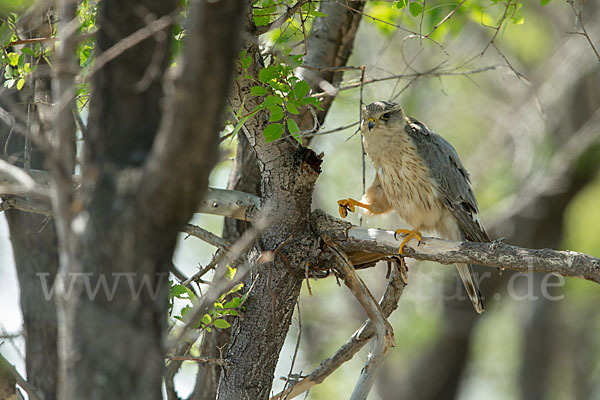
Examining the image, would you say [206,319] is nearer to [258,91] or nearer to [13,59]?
[258,91]

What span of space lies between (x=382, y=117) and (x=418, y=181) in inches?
21.9

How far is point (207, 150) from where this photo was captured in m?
1.73

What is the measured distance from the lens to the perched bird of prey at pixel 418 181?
4.96 meters

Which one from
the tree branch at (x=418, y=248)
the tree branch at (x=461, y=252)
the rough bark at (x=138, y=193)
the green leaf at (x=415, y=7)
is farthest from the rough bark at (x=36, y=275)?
the green leaf at (x=415, y=7)

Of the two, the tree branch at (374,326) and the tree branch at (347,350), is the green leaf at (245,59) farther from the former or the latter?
the tree branch at (347,350)

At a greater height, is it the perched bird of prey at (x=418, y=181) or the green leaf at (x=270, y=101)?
the perched bird of prey at (x=418, y=181)

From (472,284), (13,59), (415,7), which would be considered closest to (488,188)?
(472,284)

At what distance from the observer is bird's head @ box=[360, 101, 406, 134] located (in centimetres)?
496

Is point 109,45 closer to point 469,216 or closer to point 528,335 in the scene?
point 469,216

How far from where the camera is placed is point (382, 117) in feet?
16.4

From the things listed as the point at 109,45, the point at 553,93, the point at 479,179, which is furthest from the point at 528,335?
the point at 109,45

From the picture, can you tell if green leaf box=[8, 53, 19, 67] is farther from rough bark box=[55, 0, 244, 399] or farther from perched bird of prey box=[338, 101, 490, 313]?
perched bird of prey box=[338, 101, 490, 313]

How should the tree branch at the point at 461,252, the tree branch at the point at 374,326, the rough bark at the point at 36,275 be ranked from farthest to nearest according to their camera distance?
the rough bark at the point at 36,275 < the tree branch at the point at 374,326 < the tree branch at the point at 461,252

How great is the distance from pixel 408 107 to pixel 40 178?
8.08 meters
